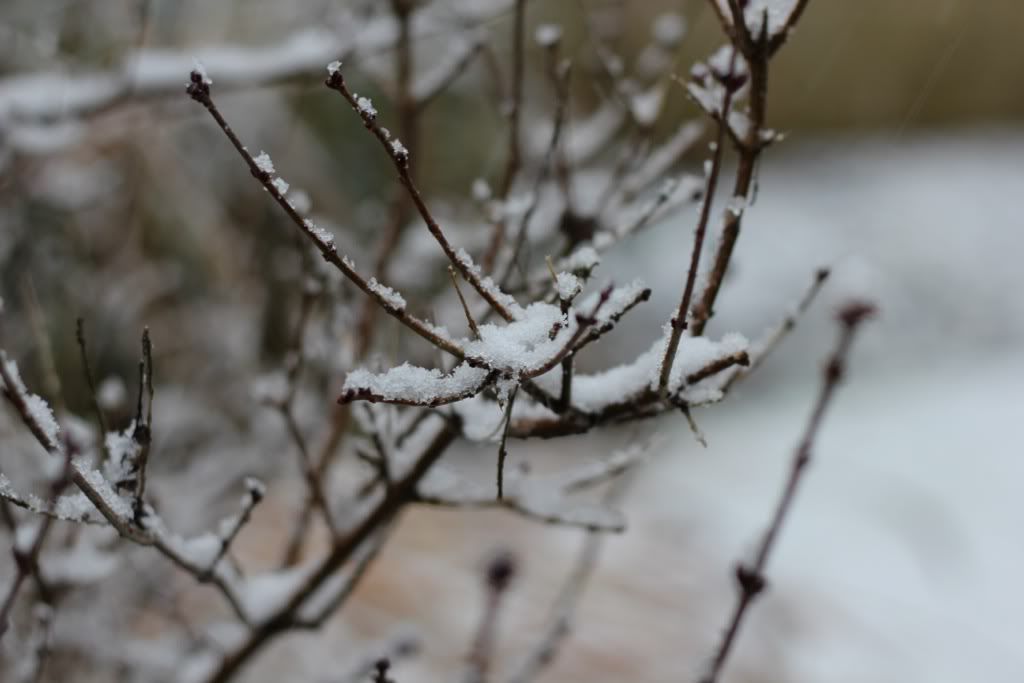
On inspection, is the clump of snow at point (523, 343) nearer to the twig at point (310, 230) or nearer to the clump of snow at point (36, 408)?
the twig at point (310, 230)

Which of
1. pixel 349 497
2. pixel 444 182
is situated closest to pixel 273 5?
pixel 444 182

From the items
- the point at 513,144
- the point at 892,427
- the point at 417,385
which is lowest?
the point at 417,385

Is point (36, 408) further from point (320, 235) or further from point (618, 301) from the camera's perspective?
point (618, 301)

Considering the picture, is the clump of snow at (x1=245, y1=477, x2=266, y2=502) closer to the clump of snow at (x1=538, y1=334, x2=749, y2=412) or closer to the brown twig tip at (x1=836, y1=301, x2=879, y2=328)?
the clump of snow at (x1=538, y1=334, x2=749, y2=412)

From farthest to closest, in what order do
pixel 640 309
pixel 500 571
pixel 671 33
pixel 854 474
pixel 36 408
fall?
pixel 640 309, pixel 854 474, pixel 671 33, pixel 500 571, pixel 36 408

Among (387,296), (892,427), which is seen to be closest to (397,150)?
(387,296)

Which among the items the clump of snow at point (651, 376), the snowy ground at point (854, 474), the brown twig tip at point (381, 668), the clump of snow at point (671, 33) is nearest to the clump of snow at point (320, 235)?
the clump of snow at point (651, 376)

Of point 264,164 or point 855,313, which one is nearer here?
point 264,164
